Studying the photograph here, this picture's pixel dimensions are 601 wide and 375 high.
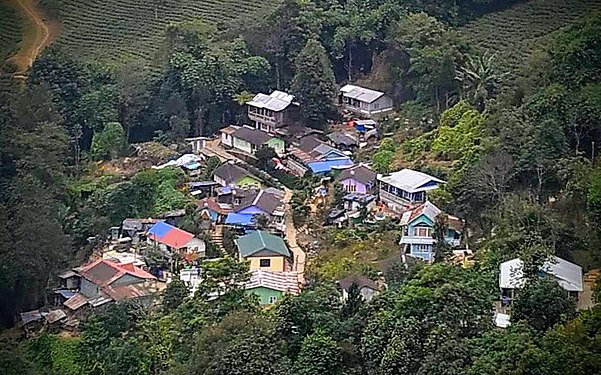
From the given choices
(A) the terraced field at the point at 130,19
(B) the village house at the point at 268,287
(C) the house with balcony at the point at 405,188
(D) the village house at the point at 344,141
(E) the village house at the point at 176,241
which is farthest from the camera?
(A) the terraced field at the point at 130,19

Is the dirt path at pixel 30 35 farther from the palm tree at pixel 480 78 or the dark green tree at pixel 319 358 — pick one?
the dark green tree at pixel 319 358

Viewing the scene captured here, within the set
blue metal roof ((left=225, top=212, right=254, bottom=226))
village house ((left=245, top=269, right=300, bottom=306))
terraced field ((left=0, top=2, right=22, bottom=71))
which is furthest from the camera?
terraced field ((left=0, top=2, right=22, bottom=71))

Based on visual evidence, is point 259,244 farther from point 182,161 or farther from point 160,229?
point 182,161

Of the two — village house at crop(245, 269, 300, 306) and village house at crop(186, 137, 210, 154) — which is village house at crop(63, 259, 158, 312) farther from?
village house at crop(186, 137, 210, 154)

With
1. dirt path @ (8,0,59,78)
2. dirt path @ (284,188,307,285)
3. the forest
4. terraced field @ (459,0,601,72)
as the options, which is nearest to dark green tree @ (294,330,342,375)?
the forest

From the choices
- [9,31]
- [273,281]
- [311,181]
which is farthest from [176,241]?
[9,31]

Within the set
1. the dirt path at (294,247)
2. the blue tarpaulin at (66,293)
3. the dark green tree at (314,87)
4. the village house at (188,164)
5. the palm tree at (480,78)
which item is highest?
the palm tree at (480,78)

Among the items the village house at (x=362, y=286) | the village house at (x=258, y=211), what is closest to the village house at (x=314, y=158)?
the village house at (x=258, y=211)
